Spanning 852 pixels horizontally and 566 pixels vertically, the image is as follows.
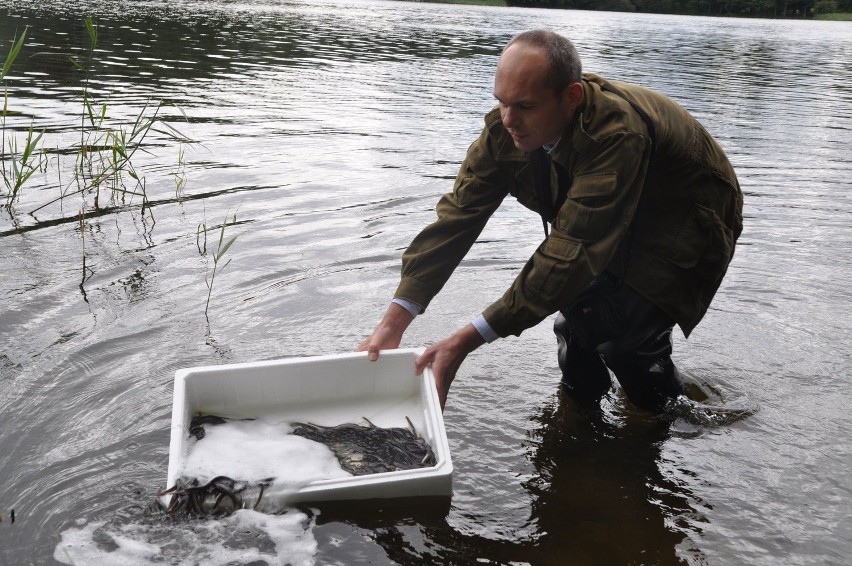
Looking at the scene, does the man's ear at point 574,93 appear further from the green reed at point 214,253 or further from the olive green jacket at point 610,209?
the green reed at point 214,253

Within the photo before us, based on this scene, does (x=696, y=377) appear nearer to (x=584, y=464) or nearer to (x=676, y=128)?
(x=584, y=464)

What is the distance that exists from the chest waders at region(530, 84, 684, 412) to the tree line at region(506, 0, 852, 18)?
7318 cm

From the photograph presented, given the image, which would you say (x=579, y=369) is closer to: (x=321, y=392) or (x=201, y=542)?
(x=321, y=392)

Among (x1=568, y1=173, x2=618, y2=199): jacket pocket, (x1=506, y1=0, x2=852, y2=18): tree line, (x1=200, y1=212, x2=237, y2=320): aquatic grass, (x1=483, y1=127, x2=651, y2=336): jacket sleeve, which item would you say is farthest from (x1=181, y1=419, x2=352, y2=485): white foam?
(x1=506, y1=0, x2=852, y2=18): tree line

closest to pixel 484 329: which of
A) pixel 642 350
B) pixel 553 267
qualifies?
pixel 553 267

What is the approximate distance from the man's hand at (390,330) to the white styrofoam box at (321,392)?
5 centimetres

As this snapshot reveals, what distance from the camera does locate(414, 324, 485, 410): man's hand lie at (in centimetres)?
334

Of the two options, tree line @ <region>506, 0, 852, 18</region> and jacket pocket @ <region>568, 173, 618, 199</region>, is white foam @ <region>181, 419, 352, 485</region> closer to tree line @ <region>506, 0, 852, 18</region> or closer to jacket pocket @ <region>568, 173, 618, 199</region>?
jacket pocket @ <region>568, 173, 618, 199</region>

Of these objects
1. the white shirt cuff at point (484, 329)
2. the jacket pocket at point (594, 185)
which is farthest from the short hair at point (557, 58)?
the white shirt cuff at point (484, 329)

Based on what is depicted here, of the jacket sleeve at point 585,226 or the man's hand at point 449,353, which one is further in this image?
the man's hand at point 449,353

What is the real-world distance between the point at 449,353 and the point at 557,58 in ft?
4.24

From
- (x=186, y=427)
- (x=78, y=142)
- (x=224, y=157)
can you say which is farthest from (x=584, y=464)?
(x=78, y=142)

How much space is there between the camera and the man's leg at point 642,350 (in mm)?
3738

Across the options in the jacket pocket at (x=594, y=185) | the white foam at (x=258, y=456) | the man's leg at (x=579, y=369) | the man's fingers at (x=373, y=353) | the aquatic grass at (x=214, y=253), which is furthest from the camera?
the aquatic grass at (x=214, y=253)
